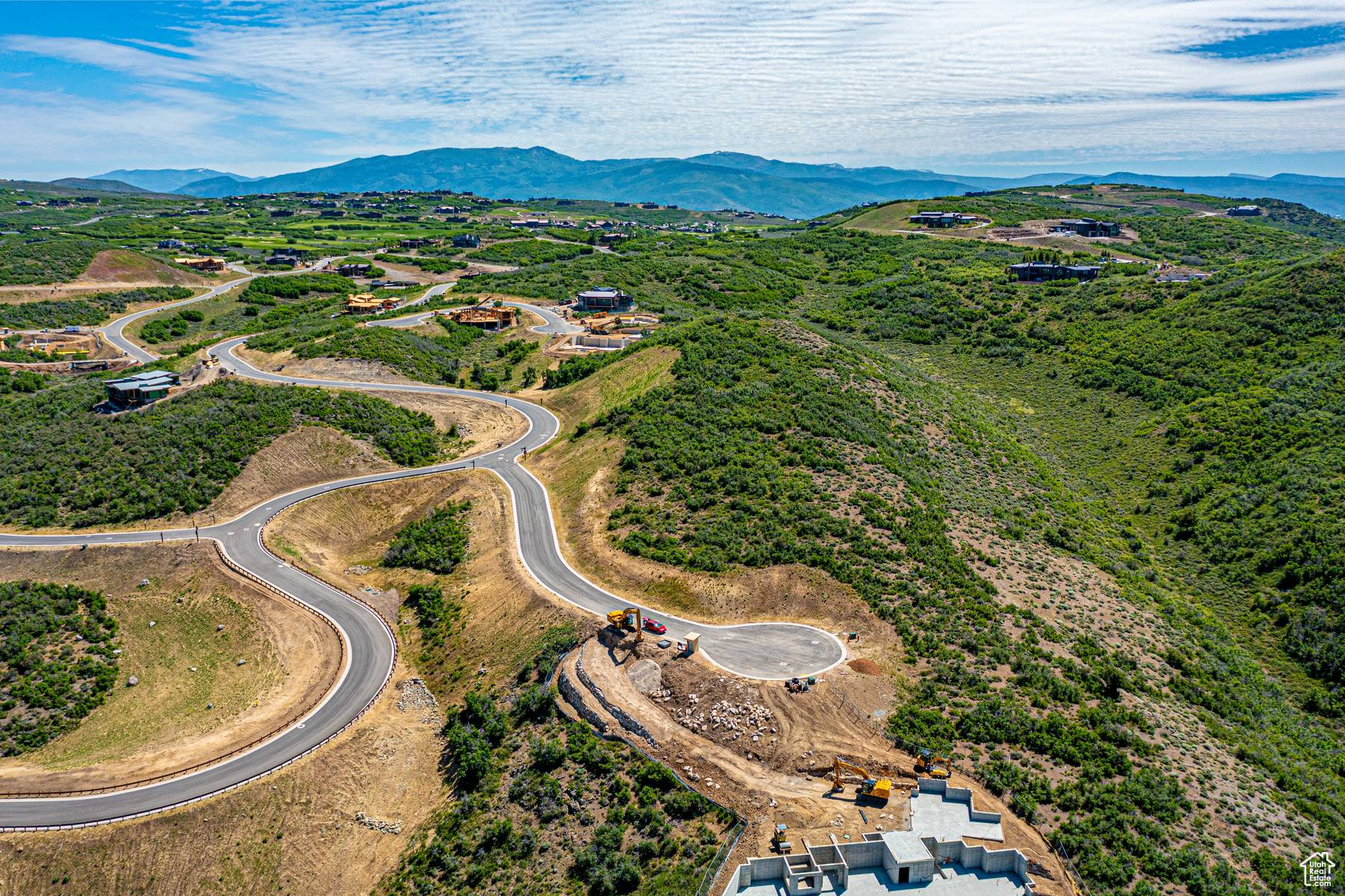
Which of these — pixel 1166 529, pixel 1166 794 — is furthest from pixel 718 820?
pixel 1166 529

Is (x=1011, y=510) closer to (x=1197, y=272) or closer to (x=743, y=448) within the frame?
(x=743, y=448)

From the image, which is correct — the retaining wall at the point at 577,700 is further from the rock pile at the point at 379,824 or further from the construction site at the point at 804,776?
the rock pile at the point at 379,824

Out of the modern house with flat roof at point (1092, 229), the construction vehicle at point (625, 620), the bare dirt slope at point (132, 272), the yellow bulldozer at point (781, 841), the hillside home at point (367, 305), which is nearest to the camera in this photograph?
the yellow bulldozer at point (781, 841)

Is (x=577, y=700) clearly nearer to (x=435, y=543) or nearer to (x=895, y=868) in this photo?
(x=895, y=868)

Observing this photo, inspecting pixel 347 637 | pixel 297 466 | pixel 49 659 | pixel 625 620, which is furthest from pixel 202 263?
pixel 625 620

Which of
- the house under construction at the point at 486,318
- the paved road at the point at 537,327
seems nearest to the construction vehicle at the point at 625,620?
the paved road at the point at 537,327

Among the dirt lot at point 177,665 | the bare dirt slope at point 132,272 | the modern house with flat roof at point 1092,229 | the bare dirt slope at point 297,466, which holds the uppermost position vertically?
the bare dirt slope at point 132,272
